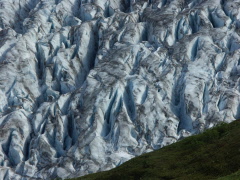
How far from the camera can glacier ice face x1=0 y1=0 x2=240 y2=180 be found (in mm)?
67875

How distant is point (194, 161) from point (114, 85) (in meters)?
44.0

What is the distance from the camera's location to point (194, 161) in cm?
3052

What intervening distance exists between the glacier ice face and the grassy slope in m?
29.7

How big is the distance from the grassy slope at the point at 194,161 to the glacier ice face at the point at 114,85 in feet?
97.5

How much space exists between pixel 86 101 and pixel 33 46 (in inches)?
1039

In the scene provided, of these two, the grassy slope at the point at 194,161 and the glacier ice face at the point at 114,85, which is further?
the glacier ice face at the point at 114,85

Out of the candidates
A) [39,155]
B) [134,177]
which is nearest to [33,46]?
[39,155]

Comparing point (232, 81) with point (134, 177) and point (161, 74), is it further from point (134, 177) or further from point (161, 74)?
point (134, 177)

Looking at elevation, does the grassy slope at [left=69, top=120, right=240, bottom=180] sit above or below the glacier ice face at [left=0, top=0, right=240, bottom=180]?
above

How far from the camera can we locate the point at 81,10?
340 ft

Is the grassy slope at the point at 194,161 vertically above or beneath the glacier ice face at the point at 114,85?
above

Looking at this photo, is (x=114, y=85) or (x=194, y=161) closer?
(x=194, y=161)

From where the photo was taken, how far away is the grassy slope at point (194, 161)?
27875mm

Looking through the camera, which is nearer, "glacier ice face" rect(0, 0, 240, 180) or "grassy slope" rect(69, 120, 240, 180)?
"grassy slope" rect(69, 120, 240, 180)
